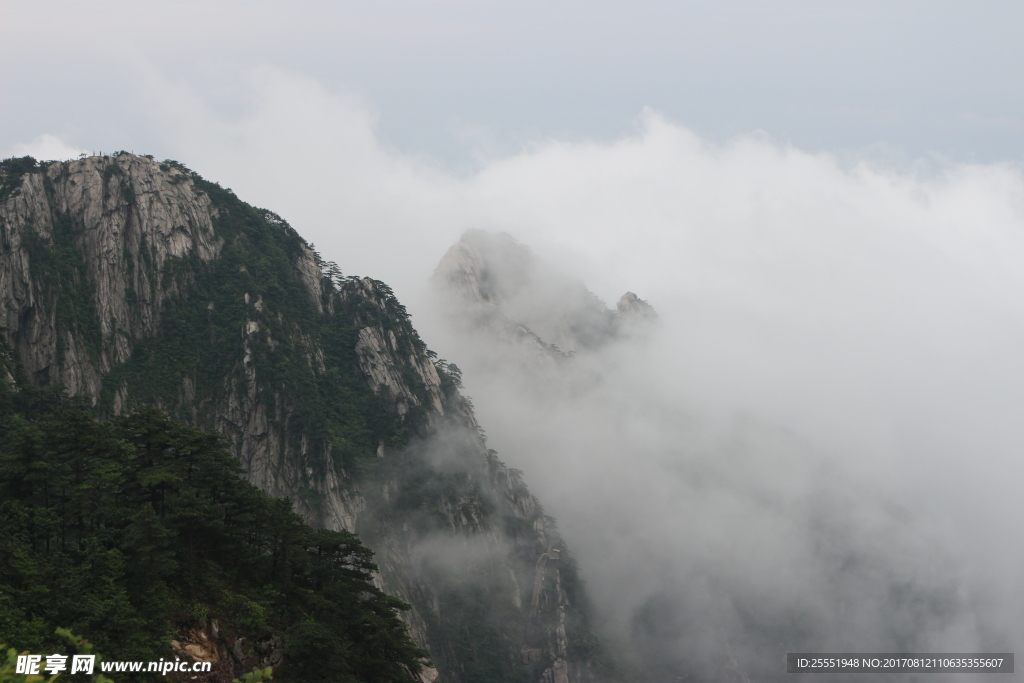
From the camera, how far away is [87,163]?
400 ft

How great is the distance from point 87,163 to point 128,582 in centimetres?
9506

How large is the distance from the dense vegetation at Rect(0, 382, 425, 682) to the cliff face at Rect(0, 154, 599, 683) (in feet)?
188

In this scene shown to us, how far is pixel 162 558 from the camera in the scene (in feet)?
154

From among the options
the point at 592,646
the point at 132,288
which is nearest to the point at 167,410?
the point at 132,288

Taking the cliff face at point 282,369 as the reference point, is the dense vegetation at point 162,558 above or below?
below

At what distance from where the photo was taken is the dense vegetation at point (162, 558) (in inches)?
1697

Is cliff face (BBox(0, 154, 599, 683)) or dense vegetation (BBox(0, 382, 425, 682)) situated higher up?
cliff face (BBox(0, 154, 599, 683))

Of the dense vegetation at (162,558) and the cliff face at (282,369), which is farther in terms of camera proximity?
the cliff face at (282,369)

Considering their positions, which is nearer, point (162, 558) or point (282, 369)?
point (162, 558)

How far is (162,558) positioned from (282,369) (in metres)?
77.6

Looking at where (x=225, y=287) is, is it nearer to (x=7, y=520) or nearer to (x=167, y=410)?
(x=167, y=410)

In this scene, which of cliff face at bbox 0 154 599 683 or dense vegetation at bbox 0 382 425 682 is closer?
dense vegetation at bbox 0 382 425 682

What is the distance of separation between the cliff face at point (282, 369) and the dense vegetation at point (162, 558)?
57.3m

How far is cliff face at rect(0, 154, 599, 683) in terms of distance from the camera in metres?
112
